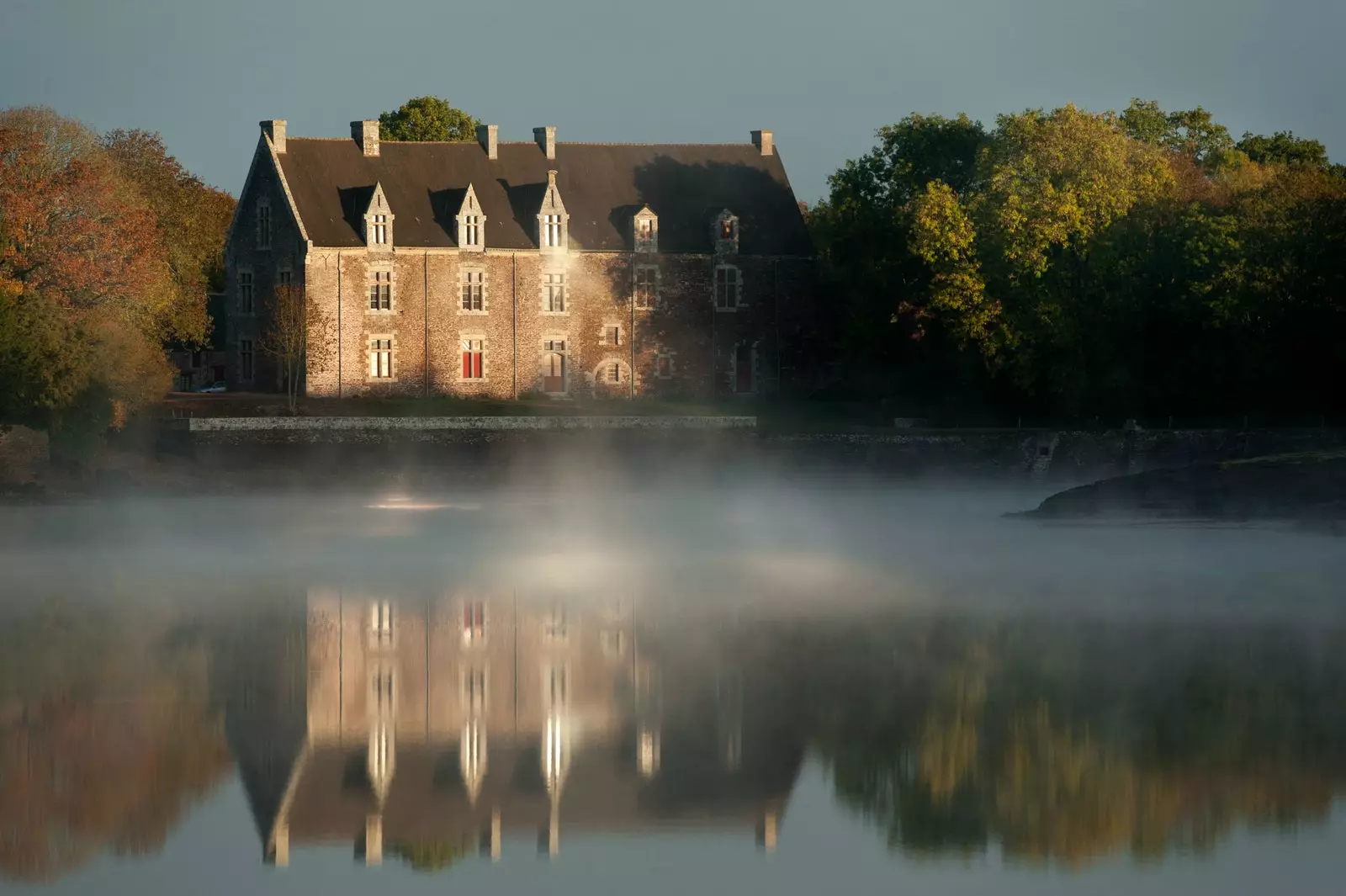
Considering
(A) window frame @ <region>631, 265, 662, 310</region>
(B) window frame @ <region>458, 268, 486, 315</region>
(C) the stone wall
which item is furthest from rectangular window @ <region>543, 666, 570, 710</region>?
(A) window frame @ <region>631, 265, 662, 310</region>

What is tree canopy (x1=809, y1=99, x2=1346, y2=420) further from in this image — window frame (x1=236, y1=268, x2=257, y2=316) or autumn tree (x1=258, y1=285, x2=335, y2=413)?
window frame (x1=236, y1=268, x2=257, y2=316)

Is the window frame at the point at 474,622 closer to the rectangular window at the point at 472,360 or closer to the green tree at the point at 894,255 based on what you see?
the green tree at the point at 894,255

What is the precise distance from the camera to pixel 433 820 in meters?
12.7

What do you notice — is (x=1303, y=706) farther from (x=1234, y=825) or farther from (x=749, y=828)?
(x=749, y=828)

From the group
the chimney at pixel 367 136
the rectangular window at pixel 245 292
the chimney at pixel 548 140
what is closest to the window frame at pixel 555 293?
the chimney at pixel 548 140

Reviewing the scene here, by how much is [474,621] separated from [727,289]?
56.3 meters

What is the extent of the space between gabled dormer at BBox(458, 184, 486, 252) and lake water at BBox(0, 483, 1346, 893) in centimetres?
4460

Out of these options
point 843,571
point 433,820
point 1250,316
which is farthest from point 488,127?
point 433,820

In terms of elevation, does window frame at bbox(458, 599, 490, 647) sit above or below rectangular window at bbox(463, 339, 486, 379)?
below

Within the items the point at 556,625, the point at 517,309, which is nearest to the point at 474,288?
the point at 517,309

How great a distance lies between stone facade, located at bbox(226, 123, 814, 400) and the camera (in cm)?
7319

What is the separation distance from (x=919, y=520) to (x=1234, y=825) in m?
28.2

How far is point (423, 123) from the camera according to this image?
3440 inches

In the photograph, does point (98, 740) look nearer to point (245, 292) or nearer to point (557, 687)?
point (557, 687)
